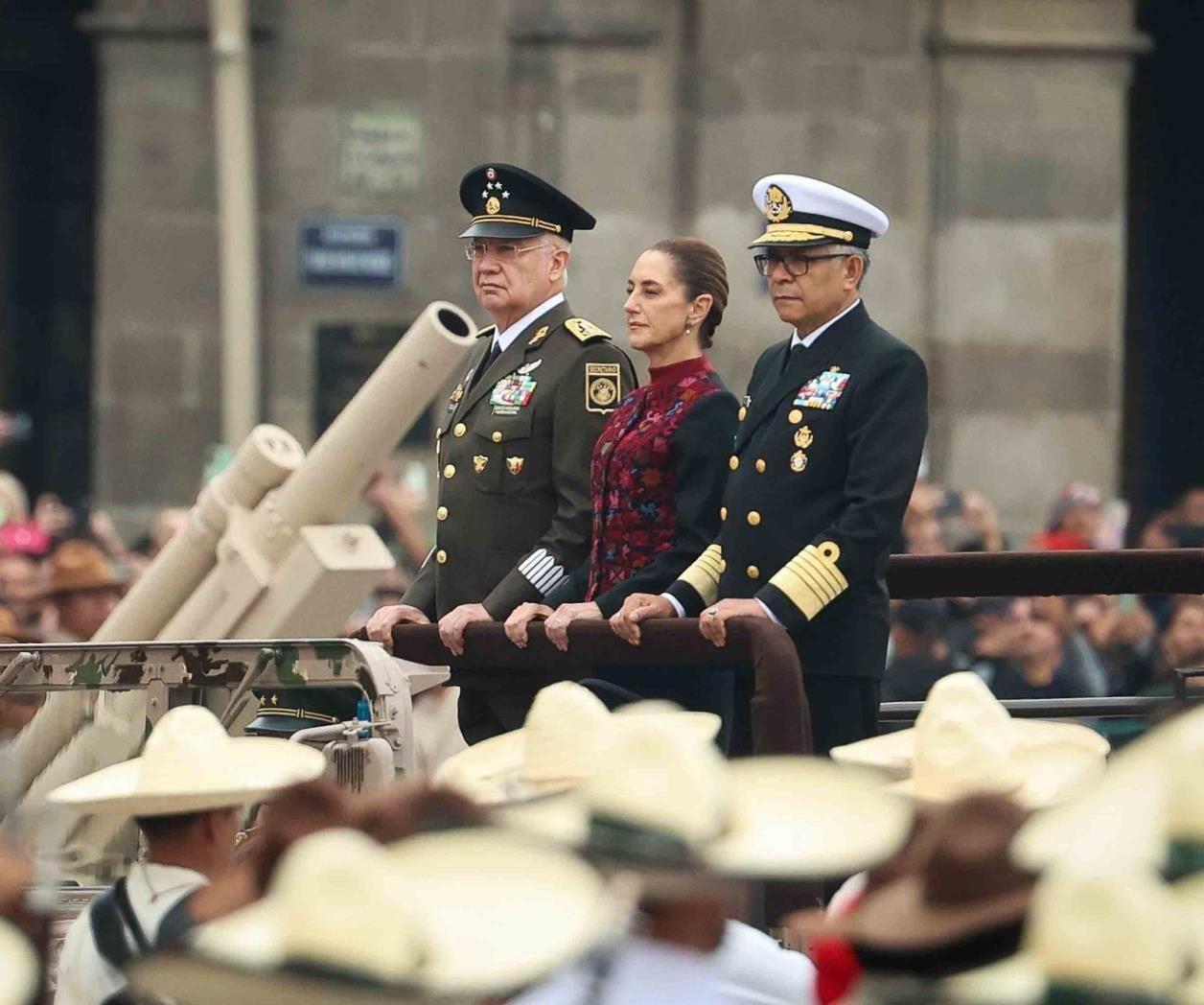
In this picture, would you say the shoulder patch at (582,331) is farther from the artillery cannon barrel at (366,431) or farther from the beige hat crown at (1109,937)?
the beige hat crown at (1109,937)

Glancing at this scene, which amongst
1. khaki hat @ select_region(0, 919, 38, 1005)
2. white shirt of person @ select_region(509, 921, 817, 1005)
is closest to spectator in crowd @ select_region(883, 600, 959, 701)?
white shirt of person @ select_region(509, 921, 817, 1005)

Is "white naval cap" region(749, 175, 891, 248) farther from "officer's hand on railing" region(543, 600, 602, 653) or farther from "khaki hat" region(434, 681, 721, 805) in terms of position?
"khaki hat" region(434, 681, 721, 805)

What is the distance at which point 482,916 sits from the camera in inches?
130

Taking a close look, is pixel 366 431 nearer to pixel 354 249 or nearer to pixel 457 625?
pixel 457 625

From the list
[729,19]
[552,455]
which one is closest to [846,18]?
[729,19]

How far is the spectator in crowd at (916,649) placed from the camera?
903 cm

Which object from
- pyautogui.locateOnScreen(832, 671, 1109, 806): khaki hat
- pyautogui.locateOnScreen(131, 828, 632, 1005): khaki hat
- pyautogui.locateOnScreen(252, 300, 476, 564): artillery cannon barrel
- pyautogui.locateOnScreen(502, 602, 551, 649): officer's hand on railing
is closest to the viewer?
pyautogui.locateOnScreen(131, 828, 632, 1005): khaki hat

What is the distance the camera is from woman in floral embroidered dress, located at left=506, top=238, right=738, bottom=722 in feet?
19.3

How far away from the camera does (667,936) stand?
349cm

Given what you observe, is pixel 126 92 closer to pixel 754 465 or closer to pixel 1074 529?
pixel 1074 529

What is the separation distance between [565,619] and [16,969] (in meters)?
2.26

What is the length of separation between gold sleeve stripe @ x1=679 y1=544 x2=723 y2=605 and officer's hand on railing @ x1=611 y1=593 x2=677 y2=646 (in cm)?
9

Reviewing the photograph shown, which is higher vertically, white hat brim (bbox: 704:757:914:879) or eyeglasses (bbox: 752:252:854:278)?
eyeglasses (bbox: 752:252:854:278)

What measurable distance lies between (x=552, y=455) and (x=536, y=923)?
3.05m
